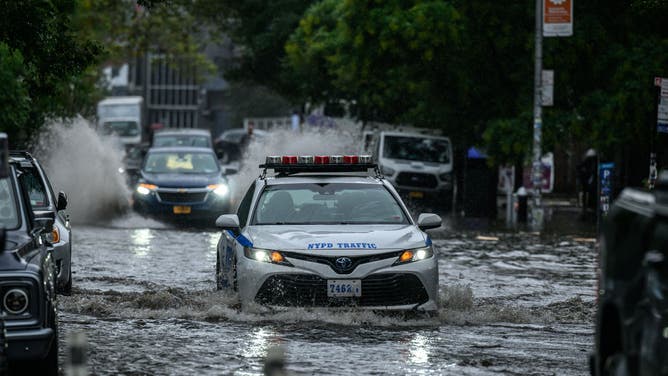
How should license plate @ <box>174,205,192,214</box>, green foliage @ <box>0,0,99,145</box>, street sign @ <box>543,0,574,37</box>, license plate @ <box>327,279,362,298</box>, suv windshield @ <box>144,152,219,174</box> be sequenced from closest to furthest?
1. license plate @ <box>327,279,362,298</box>
2. green foliage @ <box>0,0,99,145</box>
3. license plate @ <box>174,205,192,214</box>
4. street sign @ <box>543,0,574,37</box>
5. suv windshield @ <box>144,152,219,174</box>

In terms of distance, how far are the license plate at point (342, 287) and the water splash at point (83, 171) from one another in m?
19.7

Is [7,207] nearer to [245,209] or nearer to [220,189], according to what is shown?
[245,209]

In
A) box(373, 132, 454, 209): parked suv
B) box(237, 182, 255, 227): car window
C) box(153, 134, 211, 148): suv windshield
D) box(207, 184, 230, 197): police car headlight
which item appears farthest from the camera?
box(153, 134, 211, 148): suv windshield

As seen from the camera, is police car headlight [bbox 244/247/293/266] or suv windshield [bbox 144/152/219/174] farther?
suv windshield [bbox 144/152/219/174]

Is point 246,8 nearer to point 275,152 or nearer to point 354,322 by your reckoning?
point 275,152

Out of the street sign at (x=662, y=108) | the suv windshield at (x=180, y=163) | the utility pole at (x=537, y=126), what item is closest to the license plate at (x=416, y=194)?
the utility pole at (x=537, y=126)

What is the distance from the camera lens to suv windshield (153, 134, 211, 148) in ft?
152

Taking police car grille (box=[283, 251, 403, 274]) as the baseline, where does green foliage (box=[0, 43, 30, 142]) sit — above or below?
above

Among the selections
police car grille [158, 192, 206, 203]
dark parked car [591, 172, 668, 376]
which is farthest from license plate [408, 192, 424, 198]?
dark parked car [591, 172, 668, 376]

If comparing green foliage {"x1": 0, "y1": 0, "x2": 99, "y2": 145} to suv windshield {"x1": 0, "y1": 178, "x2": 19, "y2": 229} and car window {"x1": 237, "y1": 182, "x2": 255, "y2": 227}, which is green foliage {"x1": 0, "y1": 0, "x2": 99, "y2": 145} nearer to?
car window {"x1": 237, "y1": 182, "x2": 255, "y2": 227}

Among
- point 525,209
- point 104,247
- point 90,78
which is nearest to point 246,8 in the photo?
point 90,78

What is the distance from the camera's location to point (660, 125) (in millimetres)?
22297

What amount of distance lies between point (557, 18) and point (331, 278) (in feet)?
63.1

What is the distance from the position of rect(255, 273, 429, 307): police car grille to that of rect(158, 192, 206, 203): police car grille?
17394 millimetres
